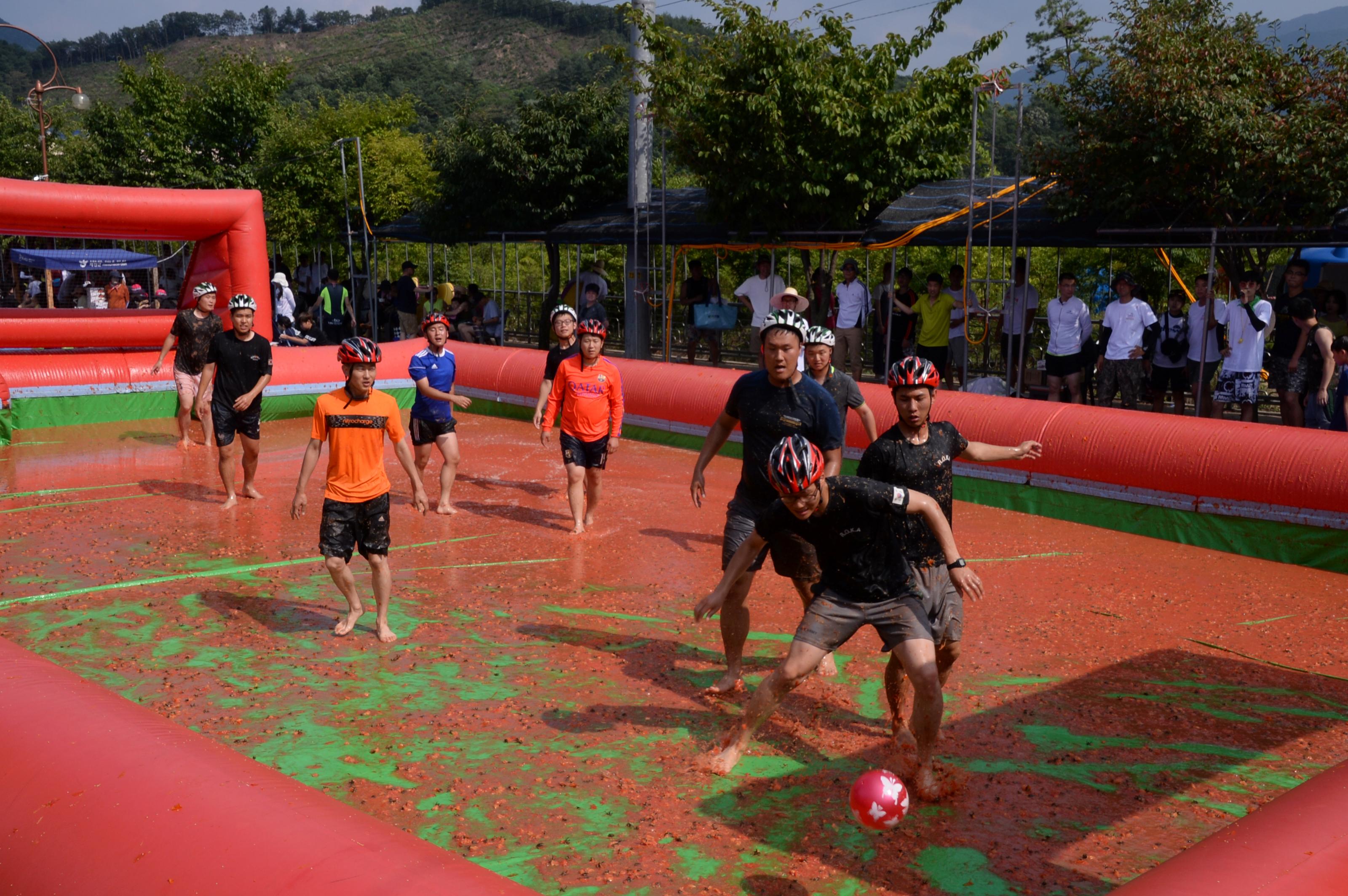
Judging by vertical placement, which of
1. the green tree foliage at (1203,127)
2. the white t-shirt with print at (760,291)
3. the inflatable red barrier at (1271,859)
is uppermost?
the green tree foliage at (1203,127)

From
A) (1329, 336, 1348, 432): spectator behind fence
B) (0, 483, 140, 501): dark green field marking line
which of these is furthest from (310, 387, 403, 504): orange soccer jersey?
(1329, 336, 1348, 432): spectator behind fence

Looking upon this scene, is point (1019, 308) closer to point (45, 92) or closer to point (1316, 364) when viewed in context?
point (1316, 364)

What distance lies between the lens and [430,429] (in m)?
11.3

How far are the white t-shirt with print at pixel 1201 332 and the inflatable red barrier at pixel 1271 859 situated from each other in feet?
37.5

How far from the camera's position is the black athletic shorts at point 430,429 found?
11281mm

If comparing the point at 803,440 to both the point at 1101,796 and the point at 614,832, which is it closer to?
the point at 614,832

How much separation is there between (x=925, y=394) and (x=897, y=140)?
1341 cm

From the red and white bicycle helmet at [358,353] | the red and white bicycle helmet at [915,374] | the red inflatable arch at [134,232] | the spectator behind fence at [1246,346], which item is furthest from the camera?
the red inflatable arch at [134,232]

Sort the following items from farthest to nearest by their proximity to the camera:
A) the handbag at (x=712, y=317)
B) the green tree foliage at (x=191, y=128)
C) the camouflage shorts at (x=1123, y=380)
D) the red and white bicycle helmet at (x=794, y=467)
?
1. the green tree foliage at (x=191, y=128)
2. the handbag at (x=712, y=317)
3. the camouflage shorts at (x=1123, y=380)
4. the red and white bicycle helmet at (x=794, y=467)

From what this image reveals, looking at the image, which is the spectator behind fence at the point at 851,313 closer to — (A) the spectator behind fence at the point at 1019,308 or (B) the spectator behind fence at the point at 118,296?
(A) the spectator behind fence at the point at 1019,308

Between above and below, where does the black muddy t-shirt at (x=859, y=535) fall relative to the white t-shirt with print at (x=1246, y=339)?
below

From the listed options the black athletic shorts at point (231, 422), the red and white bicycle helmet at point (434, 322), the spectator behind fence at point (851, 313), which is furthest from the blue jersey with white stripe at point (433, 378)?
the spectator behind fence at point (851, 313)

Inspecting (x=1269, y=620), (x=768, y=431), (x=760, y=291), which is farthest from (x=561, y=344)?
(x=760, y=291)

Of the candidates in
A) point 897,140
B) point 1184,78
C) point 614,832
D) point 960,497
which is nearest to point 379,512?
point 614,832
